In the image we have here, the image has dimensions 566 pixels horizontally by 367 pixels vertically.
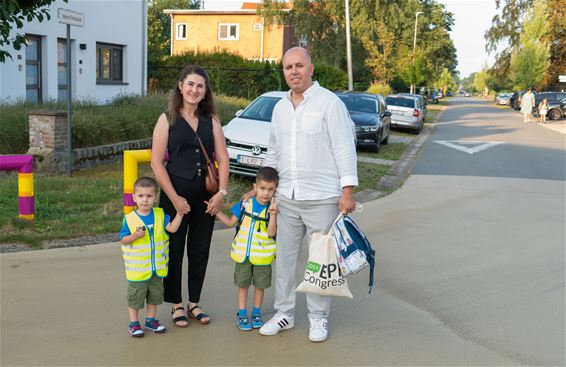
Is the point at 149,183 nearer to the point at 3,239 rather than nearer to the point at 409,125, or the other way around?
the point at 3,239

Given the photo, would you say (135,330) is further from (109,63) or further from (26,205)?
(109,63)

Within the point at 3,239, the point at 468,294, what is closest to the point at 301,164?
the point at 468,294

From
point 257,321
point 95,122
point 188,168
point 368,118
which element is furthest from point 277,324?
point 368,118

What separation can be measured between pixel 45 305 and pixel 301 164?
228 cm

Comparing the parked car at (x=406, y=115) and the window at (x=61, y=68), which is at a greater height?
the window at (x=61, y=68)

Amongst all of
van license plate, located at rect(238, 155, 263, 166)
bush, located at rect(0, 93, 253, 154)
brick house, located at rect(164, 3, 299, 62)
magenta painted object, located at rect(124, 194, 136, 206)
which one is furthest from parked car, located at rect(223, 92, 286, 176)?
brick house, located at rect(164, 3, 299, 62)

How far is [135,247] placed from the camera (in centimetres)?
418

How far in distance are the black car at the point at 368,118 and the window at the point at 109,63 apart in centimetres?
816

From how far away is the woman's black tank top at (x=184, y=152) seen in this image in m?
4.32

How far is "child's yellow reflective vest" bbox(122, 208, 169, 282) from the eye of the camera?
4184 mm

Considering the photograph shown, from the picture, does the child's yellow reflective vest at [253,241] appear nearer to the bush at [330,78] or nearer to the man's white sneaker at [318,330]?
the man's white sneaker at [318,330]

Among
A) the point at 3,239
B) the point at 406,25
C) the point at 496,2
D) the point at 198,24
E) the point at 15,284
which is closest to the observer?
the point at 15,284

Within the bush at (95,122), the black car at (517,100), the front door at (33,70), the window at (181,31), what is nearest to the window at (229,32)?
the window at (181,31)

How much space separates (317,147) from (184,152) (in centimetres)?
91
